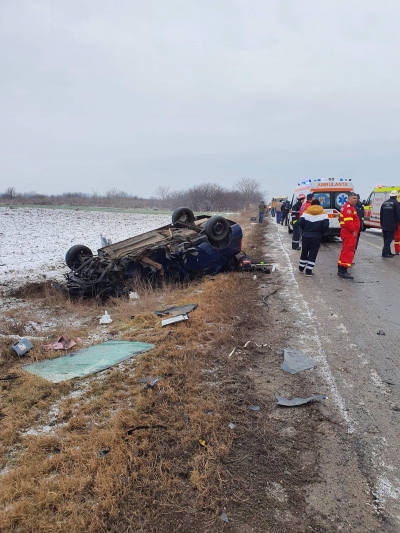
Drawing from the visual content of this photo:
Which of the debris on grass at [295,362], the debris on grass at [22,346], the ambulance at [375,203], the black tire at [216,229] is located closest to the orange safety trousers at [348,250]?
the black tire at [216,229]

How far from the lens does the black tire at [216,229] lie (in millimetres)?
7051

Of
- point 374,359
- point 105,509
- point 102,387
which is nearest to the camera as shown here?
point 105,509

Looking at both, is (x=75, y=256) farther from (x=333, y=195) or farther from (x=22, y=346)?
(x=333, y=195)

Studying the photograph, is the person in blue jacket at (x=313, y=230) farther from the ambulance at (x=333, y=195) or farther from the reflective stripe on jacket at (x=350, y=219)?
the ambulance at (x=333, y=195)

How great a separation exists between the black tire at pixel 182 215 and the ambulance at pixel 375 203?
373 inches

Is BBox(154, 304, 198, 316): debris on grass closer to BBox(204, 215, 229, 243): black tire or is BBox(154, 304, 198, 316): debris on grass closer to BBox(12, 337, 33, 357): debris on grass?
BBox(12, 337, 33, 357): debris on grass

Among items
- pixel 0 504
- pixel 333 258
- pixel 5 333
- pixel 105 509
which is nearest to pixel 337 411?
pixel 105 509

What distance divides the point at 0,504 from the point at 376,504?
2.06 metres

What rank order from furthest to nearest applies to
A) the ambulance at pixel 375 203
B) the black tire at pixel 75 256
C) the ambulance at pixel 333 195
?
1. the ambulance at pixel 375 203
2. the ambulance at pixel 333 195
3. the black tire at pixel 75 256

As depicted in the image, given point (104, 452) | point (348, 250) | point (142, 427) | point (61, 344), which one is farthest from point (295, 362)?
point (348, 250)

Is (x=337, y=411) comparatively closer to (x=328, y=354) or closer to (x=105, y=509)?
(x=328, y=354)

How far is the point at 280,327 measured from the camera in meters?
4.44

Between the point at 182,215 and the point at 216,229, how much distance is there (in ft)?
7.21

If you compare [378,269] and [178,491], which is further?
[378,269]
